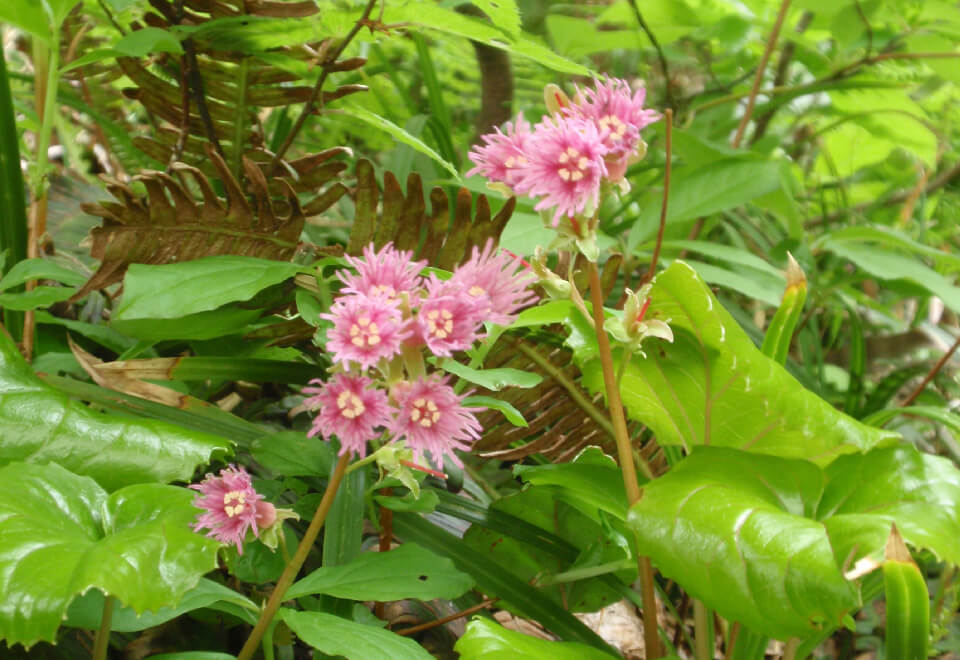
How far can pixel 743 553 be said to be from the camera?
22.1 inches

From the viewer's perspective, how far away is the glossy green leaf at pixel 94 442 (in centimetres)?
65

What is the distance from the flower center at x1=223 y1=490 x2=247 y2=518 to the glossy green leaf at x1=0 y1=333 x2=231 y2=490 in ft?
0.34

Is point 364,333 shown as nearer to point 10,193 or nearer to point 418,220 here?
point 418,220

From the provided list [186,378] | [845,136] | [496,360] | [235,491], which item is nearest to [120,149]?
[186,378]

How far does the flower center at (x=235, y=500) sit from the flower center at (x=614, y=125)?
16.1 inches

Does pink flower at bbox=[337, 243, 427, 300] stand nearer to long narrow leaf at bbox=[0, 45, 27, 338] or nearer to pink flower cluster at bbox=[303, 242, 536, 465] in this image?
pink flower cluster at bbox=[303, 242, 536, 465]

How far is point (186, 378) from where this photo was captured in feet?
2.80

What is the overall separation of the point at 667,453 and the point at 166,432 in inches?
22.0

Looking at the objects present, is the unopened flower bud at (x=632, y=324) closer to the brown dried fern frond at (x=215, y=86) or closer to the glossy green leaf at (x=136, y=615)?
the glossy green leaf at (x=136, y=615)

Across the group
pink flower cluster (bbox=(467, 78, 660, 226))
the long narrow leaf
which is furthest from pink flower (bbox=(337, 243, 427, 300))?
the long narrow leaf

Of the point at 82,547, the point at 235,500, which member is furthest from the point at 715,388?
the point at 82,547

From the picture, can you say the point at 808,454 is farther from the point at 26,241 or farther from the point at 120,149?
the point at 120,149

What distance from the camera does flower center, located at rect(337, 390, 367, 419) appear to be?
51 cm

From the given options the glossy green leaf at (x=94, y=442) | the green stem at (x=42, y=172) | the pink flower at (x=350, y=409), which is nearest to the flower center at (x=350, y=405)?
the pink flower at (x=350, y=409)
